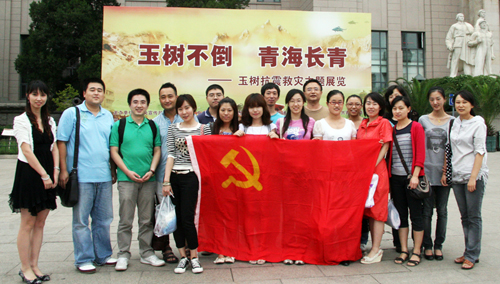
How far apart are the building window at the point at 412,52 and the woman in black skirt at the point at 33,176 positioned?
76.9 feet

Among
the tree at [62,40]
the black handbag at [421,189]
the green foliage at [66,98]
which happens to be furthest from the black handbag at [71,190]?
the green foliage at [66,98]

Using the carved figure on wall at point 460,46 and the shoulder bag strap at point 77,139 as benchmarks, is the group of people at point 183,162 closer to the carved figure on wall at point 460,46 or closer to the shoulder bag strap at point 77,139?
the shoulder bag strap at point 77,139

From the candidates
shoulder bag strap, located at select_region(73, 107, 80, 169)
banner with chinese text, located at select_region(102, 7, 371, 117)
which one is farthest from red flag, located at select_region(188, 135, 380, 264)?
banner with chinese text, located at select_region(102, 7, 371, 117)

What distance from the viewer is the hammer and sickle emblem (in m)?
3.72

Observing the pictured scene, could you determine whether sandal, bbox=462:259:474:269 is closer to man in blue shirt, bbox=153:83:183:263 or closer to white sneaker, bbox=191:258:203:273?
white sneaker, bbox=191:258:203:273

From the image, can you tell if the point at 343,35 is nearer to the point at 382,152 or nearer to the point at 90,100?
the point at 382,152

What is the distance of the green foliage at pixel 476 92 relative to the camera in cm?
1550

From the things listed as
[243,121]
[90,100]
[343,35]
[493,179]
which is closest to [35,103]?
[90,100]

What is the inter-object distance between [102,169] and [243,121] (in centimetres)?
145

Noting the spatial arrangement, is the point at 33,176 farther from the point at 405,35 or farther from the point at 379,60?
the point at 405,35

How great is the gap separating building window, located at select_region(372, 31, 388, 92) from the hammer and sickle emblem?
20.8m

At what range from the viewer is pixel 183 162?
11.6 ft

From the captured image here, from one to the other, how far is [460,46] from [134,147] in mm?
19728

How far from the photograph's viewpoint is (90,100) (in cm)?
356
